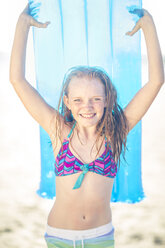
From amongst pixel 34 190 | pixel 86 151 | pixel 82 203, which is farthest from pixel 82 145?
pixel 34 190

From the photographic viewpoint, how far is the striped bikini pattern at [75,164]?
160 centimetres

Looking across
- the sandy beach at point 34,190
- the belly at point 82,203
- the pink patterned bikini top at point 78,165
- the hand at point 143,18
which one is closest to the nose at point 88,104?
the pink patterned bikini top at point 78,165

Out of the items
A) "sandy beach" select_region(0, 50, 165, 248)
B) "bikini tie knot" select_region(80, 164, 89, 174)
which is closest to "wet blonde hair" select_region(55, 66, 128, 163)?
"bikini tie knot" select_region(80, 164, 89, 174)

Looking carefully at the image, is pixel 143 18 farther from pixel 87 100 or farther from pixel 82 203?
pixel 82 203

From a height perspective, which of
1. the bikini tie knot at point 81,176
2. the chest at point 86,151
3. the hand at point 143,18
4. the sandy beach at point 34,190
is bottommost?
the sandy beach at point 34,190

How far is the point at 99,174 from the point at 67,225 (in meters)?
0.29

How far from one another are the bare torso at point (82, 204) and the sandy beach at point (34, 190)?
1.67 metres

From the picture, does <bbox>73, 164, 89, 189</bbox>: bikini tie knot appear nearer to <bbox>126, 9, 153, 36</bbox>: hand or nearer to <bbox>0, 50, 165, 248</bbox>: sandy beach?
<bbox>126, 9, 153, 36</bbox>: hand

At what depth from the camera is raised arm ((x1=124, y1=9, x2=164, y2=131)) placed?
5.27ft

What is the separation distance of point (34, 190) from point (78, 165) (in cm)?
287

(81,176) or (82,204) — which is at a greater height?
(81,176)

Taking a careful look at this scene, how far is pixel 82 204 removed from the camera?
5.29 ft

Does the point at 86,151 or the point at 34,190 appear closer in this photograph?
the point at 86,151

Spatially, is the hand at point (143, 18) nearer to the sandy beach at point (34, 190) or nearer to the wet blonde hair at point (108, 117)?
the wet blonde hair at point (108, 117)
